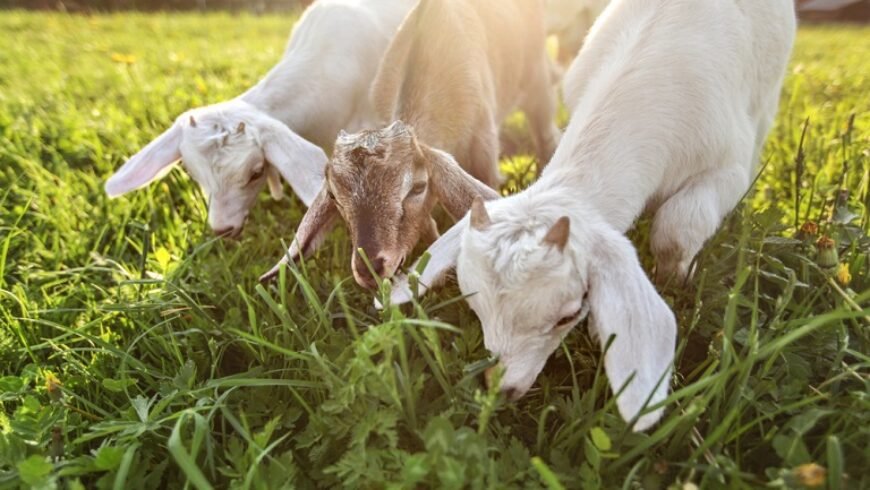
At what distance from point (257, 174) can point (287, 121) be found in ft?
1.81

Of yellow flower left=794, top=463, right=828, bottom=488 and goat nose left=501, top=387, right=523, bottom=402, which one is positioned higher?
yellow flower left=794, top=463, right=828, bottom=488

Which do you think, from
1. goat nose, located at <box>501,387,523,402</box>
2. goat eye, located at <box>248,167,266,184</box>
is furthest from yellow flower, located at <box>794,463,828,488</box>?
goat eye, located at <box>248,167,266,184</box>

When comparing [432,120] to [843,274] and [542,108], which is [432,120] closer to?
[542,108]

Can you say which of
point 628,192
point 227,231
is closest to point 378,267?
point 628,192

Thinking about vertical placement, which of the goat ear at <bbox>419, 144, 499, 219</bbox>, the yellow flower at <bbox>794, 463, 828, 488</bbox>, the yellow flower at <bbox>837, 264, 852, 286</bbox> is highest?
the goat ear at <bbox>419, 144, 499, 219</bbox>

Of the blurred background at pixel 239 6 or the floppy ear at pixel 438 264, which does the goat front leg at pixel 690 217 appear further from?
the blurred background at pixel 239 6

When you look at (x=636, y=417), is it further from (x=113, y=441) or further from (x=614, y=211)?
(x=113, y=441)

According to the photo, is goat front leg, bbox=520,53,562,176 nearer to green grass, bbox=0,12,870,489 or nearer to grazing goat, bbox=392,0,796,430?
green grass, bbox=0,12,870,489

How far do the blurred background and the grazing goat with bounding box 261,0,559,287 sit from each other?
8.38m

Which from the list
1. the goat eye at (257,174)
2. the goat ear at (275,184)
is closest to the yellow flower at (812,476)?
the goat eye at (257,174)

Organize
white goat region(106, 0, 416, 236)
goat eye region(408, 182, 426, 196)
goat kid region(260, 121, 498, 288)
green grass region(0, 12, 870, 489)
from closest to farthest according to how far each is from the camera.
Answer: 1. green grass region(0, 12, 870, 489)
2. goat kid region(260, 121, 498, 288)
3. goat eye region(408, 182, 426, 196)
4. white goat region(106, 0, 416, 236)

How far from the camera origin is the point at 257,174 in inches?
128

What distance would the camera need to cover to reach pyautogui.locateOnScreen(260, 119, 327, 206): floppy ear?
3.03 meters

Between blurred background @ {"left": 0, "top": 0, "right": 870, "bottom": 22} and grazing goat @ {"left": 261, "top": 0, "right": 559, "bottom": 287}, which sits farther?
blurred background @ {"left": 0, "top": 0, "right": 870, "bottom": 22}
